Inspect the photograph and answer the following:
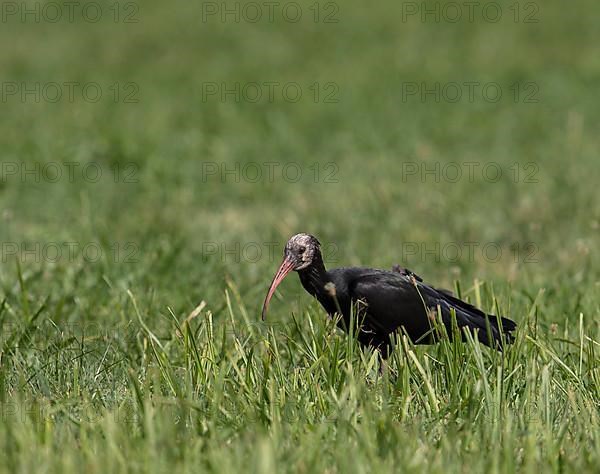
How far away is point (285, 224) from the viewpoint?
7828mm

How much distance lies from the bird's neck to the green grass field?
0.39 feet

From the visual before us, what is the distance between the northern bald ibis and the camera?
4.38 m

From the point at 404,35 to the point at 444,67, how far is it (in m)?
2.05

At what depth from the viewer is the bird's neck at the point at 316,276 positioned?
442 cm
